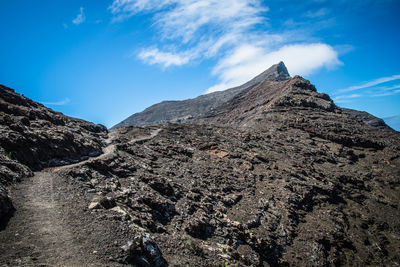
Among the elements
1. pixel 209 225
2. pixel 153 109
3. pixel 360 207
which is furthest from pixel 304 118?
pixel 153 109

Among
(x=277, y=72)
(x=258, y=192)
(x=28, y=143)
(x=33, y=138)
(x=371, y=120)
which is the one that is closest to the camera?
(x=28, y=143)

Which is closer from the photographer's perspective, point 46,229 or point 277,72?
point 46,229

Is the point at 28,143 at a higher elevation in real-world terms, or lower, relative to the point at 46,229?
higher

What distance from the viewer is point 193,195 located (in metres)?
15.8

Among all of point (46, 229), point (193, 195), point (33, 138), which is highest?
point (33, 138)

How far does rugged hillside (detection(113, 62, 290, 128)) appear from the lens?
279 ft

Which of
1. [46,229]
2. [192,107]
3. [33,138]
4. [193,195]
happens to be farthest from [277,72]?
[46,229]

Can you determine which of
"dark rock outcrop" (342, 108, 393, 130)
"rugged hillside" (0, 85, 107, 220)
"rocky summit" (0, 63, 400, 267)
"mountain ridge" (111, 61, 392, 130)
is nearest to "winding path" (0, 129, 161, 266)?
"rocky summit" (0, 63, 400, 267)

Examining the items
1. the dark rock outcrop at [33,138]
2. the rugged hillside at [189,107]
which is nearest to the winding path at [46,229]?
the dark rock outcrop at [33,138]

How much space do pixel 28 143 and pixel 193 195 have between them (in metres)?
12.3

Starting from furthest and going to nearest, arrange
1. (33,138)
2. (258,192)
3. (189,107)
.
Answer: (189,107) < (258,192) < (33,138)

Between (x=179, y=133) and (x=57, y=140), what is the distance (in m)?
16.4

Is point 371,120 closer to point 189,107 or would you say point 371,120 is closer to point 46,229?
point 189,107

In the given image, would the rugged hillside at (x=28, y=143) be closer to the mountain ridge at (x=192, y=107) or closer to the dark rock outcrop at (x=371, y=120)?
the mountain ridge at (x=192, y=107)
